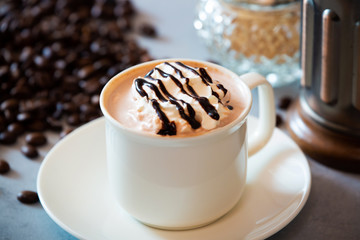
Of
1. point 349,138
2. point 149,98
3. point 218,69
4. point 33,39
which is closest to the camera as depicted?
point 149,98

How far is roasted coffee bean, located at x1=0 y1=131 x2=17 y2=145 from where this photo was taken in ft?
3.91

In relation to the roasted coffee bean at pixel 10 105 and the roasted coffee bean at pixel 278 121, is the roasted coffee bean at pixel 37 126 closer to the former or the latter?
the roasted coffee bean at pixel 10 105

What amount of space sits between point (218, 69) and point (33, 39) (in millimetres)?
791

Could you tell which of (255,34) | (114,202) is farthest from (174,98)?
(255,34)

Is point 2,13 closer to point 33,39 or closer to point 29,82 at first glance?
point 33,39

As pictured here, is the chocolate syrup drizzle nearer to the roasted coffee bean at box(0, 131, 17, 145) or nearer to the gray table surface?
the gray table surface

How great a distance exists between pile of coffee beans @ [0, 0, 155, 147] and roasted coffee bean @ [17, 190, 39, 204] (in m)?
Result: 0.15

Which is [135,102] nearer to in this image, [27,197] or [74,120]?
[27,197]

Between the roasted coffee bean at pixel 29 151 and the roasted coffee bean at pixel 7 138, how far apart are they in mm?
54

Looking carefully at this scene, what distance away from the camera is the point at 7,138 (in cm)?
119

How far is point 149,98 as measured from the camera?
0.81m

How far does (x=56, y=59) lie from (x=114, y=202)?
66cm

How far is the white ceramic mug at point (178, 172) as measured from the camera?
778 millimetres

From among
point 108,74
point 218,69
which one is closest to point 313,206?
point 218,69
